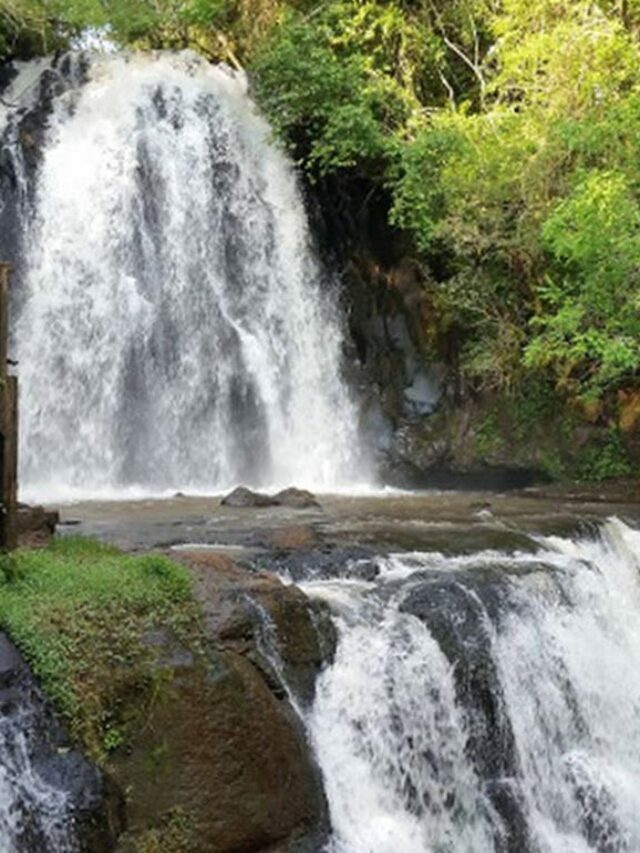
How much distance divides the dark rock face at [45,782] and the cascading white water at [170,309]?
9627 millimetres

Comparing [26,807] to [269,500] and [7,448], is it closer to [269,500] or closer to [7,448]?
[7,448]

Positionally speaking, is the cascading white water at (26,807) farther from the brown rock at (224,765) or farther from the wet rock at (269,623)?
the wet rock at (269,623)

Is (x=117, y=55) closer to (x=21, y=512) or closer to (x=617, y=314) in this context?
(x=617, y=314)

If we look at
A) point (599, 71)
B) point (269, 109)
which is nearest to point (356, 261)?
point (269, 109)

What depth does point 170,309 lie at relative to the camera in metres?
18.4

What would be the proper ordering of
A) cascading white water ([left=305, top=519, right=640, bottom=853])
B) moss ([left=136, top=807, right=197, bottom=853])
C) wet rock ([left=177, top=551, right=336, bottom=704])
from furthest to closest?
cascading white water ([left=305, top=519, right=640, bottom=853]), wet rock ([left=177, top=551, right=336, bottom=704]), moss ([left=136, top=807, right=197, bottom=853])

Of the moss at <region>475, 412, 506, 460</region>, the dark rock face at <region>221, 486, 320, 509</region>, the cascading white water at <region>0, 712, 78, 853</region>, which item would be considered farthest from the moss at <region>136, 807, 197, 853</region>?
the moss at <region>475, 412, 506, 460</region>

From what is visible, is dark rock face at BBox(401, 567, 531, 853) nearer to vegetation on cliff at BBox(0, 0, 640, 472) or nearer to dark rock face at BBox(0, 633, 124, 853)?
dark rock face at BBox(0, 633, 124, 853)

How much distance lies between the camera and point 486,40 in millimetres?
21453

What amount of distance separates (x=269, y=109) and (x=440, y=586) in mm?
13737

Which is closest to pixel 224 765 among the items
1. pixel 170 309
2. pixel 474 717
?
pixel 474 717

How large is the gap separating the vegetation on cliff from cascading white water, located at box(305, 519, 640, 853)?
640cm

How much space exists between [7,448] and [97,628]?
1.81 m

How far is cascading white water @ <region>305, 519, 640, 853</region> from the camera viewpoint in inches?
307
